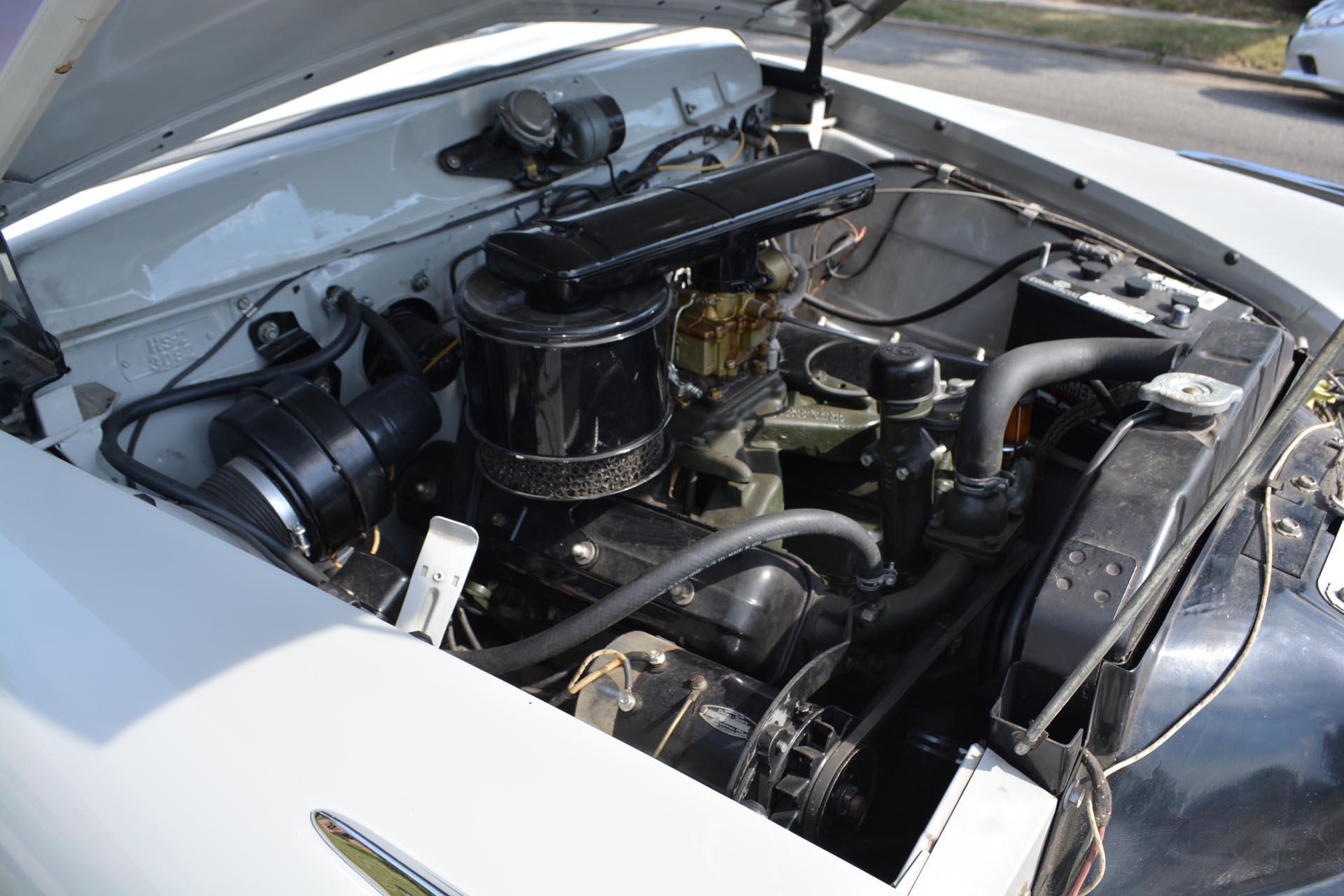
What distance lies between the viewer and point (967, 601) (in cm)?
142

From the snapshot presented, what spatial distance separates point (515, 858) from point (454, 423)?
3.76ft

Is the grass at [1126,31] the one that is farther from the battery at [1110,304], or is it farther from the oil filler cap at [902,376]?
the oil filler cap at [902,376]

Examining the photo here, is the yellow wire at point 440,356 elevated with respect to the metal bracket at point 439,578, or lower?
elevated

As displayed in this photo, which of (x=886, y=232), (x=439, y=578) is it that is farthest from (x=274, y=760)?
(x=886, y=232)

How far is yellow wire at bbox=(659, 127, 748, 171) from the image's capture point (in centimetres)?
230

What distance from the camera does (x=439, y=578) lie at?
1.29 meters

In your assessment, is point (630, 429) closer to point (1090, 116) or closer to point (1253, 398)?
point (1253, 398)

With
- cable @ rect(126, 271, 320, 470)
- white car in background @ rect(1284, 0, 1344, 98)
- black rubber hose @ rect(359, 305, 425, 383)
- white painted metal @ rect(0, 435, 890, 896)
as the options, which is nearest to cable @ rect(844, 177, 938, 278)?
black rubber hose @ rect(359, 305, 425, 383)

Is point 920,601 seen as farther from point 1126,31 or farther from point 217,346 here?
point 1126,31

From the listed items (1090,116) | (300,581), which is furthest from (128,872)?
(1090,116)

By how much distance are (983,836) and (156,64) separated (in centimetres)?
129

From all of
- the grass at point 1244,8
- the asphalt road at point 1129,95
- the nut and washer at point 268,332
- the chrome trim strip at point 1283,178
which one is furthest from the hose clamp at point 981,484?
the grass at point 1244,8

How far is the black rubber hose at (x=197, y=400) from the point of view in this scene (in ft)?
4.42

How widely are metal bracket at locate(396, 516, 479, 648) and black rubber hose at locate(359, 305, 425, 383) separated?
17.2 inches
